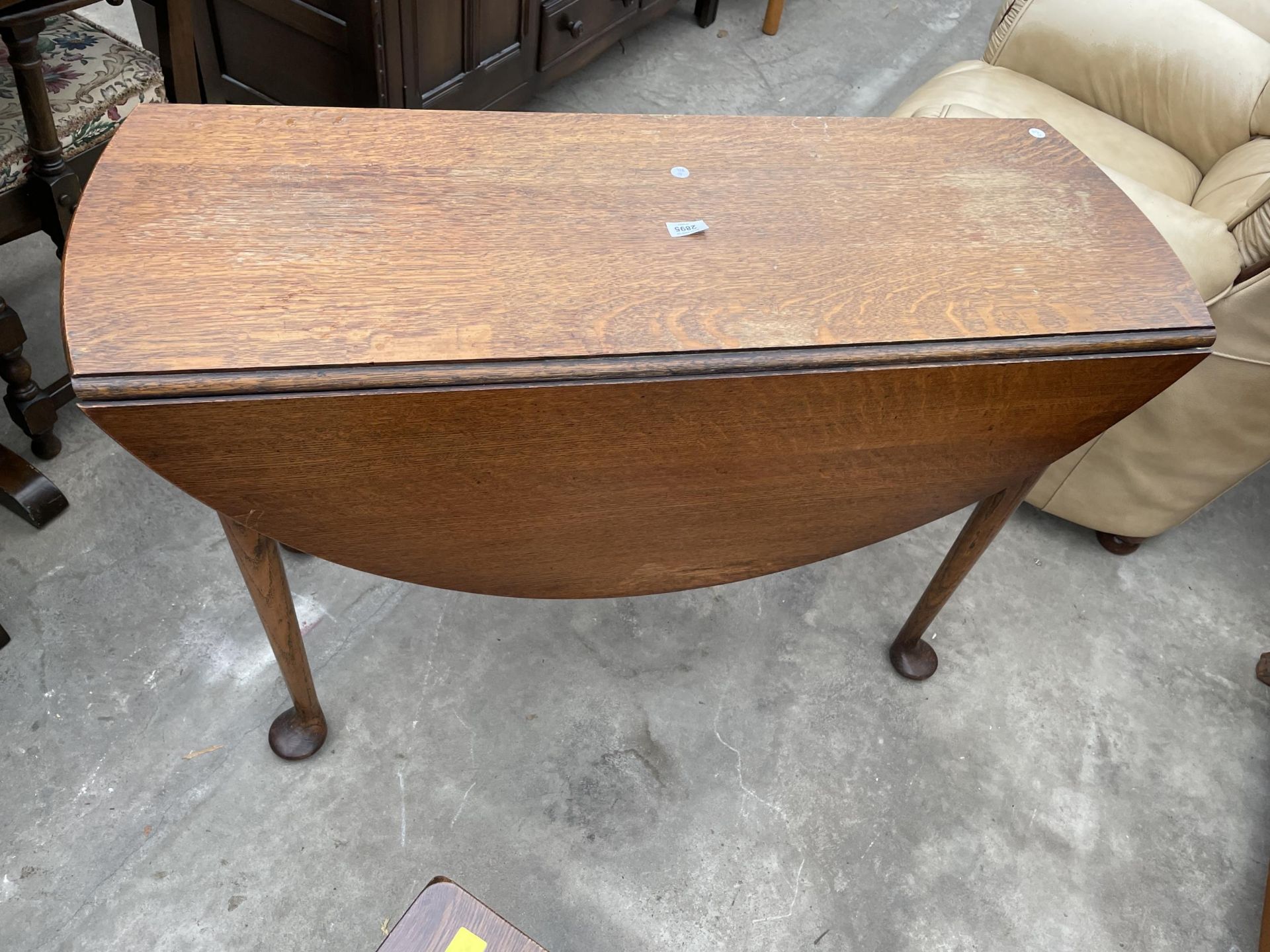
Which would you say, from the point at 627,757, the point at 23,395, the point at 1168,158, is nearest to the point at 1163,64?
the point at 1168,158

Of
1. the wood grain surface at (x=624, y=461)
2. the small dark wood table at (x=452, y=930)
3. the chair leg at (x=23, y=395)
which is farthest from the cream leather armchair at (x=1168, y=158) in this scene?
the chair leg at (x=23, y=395)

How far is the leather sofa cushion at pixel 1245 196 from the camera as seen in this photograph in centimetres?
139

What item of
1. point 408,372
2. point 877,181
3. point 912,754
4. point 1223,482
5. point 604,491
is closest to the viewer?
point 408,372

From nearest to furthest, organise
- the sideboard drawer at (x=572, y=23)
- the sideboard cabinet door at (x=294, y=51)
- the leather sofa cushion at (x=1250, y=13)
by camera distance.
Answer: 1. the sideboard cabinet door at (x=294, y=51)
2. the leather sofa cushion at (x=1250, y=13)
3. the sideboard drawer at (x=572, y=23)

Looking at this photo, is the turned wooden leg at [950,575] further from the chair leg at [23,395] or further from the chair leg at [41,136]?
the chair leg at [23,395]

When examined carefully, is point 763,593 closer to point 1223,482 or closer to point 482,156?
point 1223,482

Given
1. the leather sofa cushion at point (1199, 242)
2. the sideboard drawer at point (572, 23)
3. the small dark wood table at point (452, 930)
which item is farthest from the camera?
the sideboard drawer at point (572, 23)

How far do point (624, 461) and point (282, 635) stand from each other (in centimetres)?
52

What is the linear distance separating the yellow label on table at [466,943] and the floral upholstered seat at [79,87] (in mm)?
1231

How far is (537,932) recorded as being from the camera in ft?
4.02

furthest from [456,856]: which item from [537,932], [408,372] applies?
[408,372]

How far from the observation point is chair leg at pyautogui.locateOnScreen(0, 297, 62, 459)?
1.38 metres

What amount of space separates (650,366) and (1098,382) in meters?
0.51

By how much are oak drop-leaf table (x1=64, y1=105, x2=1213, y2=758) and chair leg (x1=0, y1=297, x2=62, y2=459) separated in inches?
25.2
